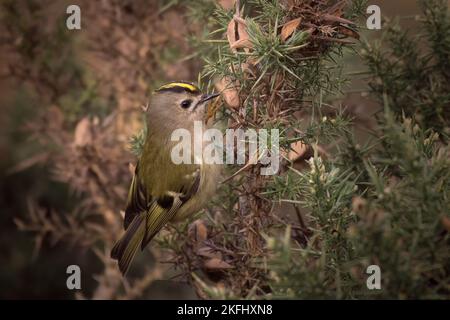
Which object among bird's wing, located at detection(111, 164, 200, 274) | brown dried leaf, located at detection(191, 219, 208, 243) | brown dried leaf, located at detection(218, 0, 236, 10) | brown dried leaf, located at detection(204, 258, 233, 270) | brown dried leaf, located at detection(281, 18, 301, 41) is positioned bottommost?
brown dried leaf, located at detection(204, 258, 233, 270)

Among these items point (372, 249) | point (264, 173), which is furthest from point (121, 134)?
point (372, 249)

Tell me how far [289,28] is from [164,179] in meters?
1.09

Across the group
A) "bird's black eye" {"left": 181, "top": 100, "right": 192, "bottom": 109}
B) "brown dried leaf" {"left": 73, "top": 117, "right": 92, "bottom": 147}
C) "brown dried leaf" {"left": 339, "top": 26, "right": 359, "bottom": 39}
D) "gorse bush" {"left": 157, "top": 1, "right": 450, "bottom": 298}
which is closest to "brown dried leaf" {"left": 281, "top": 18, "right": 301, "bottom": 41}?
"gorse bush" {"left": 157, "top": 1, "right": 450, "bottom": 298}

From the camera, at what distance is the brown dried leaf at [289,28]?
4.91 feet

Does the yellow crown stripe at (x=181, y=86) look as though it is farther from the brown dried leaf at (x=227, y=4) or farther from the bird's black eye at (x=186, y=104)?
the brown dried leaf at (x=227, y=4)

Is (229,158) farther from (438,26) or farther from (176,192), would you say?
(438,26)

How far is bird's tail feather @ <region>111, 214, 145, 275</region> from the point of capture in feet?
7.07

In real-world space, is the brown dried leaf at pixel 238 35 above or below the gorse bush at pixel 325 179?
above

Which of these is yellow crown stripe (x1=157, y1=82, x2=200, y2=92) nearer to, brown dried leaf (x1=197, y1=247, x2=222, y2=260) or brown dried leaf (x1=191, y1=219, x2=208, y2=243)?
brown dried leaf (x1=191, y1=219, x2=208, y2=243)

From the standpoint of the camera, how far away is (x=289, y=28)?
1501 millimetres

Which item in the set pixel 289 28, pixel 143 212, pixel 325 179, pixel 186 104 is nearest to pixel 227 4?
pixel 289 28

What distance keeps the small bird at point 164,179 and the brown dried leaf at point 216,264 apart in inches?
13.6

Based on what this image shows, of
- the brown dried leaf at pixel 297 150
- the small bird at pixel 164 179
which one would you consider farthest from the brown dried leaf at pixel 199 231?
the brown dried leaf at pixel 297 150

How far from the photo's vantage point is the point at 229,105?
1.67 metres
